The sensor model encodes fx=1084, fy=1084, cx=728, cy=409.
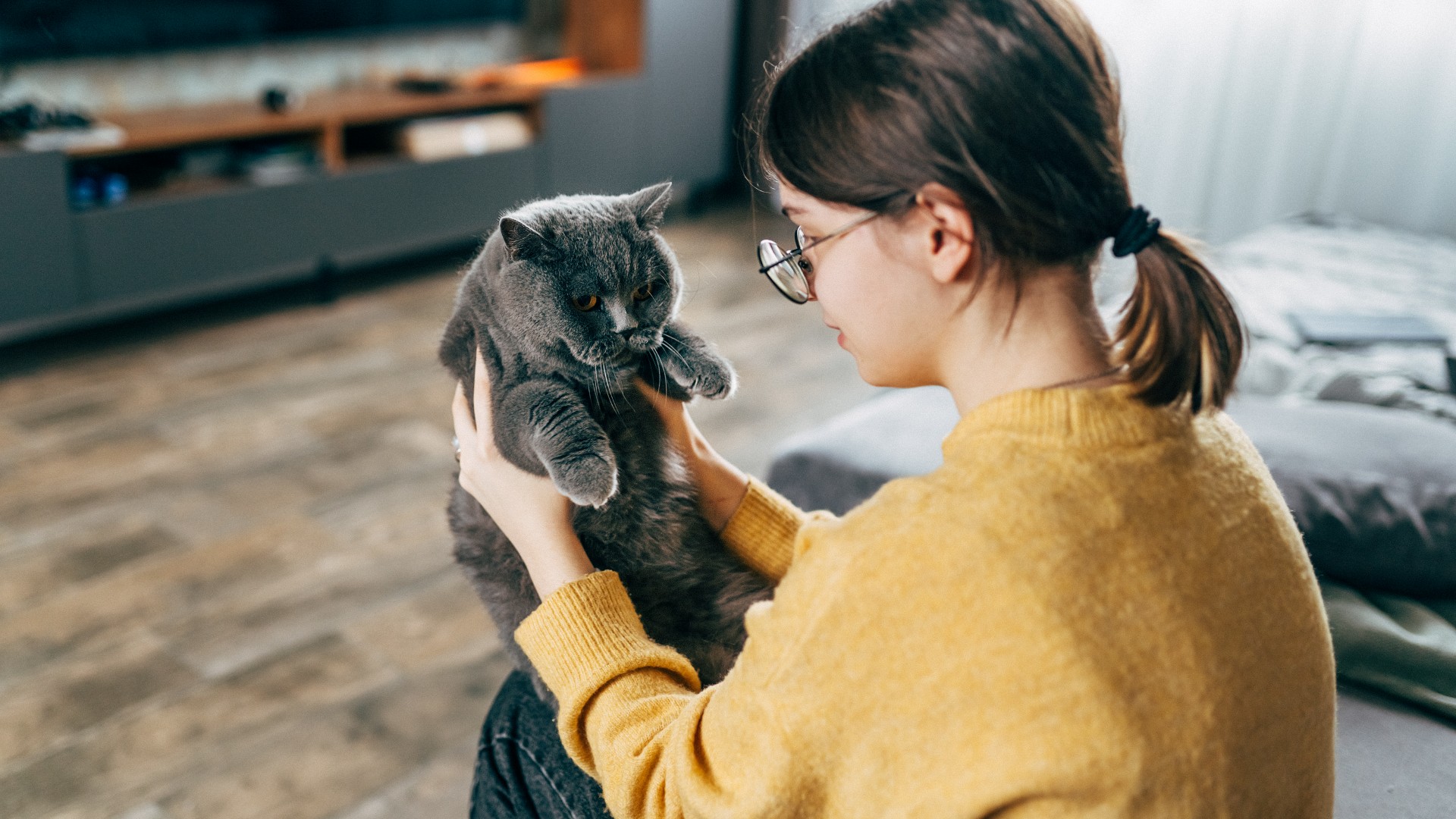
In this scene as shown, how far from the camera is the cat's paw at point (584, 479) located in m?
0.98

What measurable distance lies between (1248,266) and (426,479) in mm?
1902

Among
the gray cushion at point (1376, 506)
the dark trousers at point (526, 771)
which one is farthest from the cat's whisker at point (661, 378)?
the gray cushion at point (1376, 506)

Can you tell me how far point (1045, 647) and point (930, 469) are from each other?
82 cm

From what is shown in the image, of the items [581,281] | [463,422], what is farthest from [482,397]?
[581,281]

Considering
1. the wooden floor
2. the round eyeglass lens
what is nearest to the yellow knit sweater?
the round eyeglass lens

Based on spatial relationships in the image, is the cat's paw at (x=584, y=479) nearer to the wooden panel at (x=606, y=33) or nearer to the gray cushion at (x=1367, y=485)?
the gray cushion at (x=1367, y=485)

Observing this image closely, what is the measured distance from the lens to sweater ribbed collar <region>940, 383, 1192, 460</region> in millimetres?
648

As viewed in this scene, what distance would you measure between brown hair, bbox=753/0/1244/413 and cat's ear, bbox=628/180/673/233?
37 cm

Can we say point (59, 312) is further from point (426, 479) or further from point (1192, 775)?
point (1192, 775)

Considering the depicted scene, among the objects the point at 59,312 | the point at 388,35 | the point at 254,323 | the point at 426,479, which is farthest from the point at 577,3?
the point at 426,479

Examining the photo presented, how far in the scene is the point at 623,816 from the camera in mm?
761

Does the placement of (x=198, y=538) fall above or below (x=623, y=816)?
below

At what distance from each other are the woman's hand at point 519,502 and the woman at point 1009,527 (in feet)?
0.59

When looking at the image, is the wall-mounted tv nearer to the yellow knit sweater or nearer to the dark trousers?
the dark trousers
